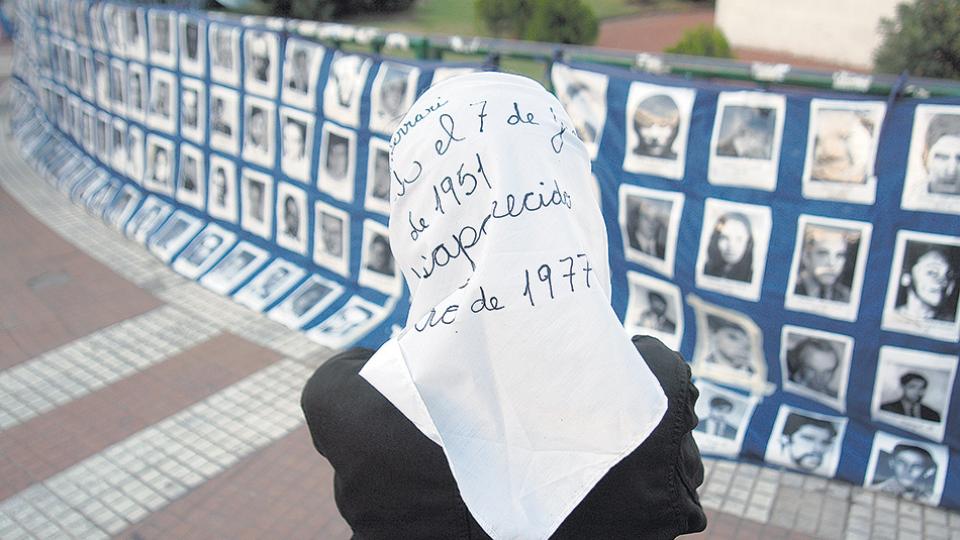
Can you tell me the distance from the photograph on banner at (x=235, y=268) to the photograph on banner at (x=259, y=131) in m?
0.69

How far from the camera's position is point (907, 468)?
3.81m

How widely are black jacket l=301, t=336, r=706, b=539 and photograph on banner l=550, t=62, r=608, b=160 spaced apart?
3.06 metres

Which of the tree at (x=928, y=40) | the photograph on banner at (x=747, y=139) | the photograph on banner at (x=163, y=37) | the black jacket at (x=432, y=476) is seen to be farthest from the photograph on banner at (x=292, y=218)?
the tree at (x=928, y=40)

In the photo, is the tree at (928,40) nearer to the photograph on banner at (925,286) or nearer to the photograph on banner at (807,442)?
the photograph on banner at (925,286)

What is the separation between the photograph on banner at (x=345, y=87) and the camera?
5367mm

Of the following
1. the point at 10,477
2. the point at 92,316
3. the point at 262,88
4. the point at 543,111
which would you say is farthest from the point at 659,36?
the point at 543,111

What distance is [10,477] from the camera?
13.9 feet

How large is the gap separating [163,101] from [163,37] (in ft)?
1.78

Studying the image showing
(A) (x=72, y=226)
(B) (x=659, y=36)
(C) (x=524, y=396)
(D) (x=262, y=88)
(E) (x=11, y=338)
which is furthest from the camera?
(B) (x=659, y=36)

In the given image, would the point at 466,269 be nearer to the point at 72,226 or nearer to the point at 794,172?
the point at 794,172

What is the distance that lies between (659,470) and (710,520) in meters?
2.63

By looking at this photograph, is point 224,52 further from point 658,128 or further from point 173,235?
point 658,128

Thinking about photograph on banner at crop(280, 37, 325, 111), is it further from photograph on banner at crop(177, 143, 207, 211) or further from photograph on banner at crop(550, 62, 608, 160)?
photograph on banner at crop(550, 62, 608, 160)

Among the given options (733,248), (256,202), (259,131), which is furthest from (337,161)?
(733,248)
